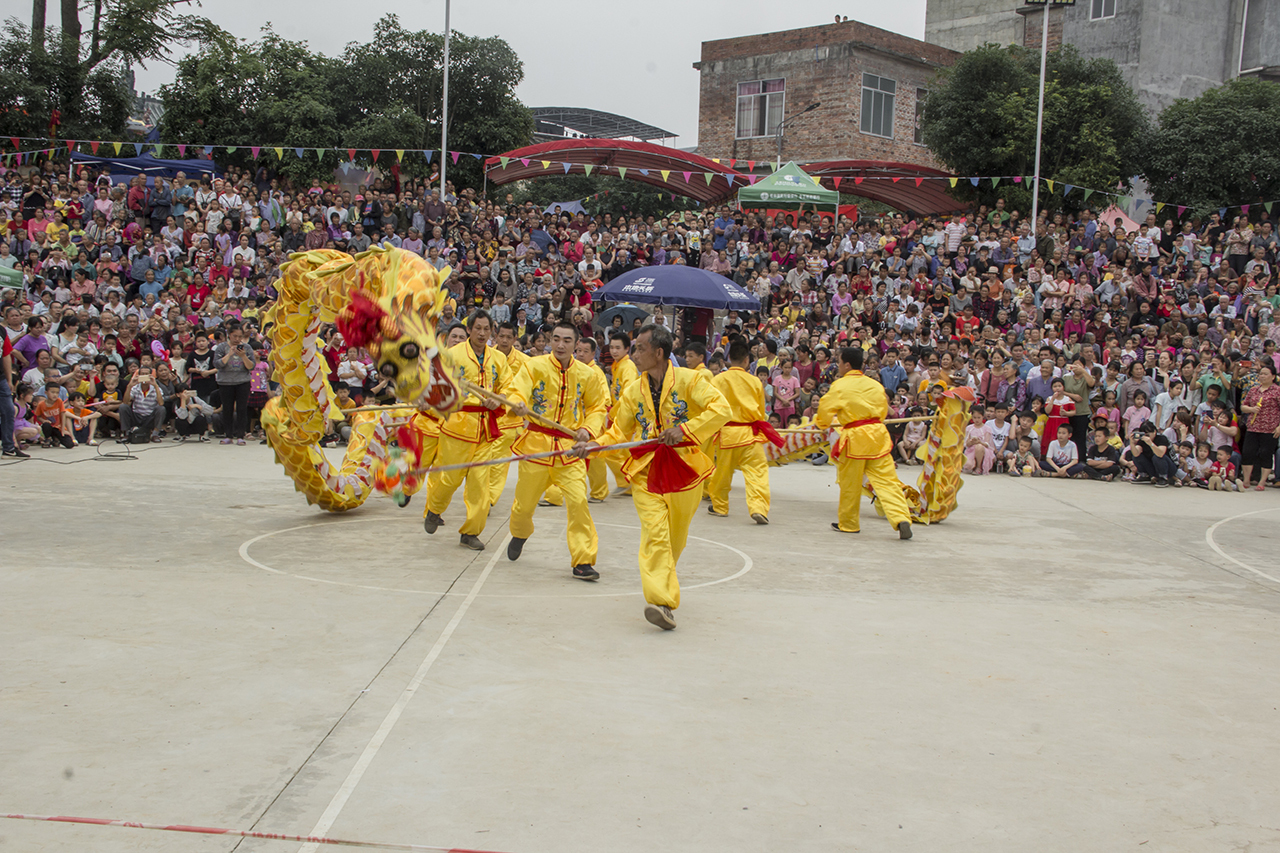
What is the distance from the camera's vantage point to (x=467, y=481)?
7.09m

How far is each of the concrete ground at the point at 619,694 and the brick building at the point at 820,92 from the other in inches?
872

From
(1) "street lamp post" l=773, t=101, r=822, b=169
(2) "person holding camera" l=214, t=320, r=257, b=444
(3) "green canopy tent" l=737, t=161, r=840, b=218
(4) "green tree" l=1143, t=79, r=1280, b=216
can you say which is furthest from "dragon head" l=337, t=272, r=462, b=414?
(1) "street lamp post" l=773, t=101, r=822, b=169

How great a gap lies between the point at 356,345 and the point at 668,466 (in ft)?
6.10

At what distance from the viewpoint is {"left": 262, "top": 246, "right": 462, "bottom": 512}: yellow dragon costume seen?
4.98 meters

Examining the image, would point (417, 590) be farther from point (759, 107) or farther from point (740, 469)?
point (759, 107)

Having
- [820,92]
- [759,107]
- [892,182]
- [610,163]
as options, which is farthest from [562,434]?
[759,107]

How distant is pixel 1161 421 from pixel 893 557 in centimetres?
703

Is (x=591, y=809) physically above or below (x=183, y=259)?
below

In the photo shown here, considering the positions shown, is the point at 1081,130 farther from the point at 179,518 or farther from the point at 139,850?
the point at 139,850

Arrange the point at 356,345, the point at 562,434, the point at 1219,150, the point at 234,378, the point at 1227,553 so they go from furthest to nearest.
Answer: the point at 1219,150 < the point at 234,378 < the point at 1227,553 < the point at 562,434 < the point at 356,345

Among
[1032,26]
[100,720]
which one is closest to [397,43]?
[1032,26]

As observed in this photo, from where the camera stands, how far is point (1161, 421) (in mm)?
12445

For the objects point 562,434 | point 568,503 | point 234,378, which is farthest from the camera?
point 234,378

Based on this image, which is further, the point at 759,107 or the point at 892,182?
the point at 759,107
